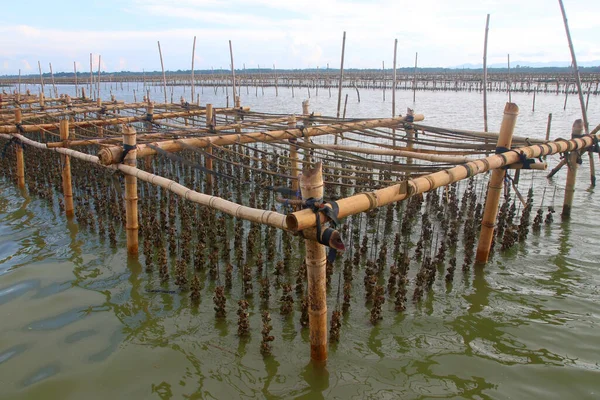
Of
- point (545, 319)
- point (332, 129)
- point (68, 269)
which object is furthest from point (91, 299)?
point (545, 319)

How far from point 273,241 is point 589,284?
450 centimetres

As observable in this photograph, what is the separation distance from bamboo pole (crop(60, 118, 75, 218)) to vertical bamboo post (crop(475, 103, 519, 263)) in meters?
7.00

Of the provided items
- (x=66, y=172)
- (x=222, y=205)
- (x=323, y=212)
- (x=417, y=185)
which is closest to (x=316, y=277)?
(x=323, y=212)

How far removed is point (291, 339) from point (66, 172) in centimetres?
589

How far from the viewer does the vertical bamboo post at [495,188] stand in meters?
5.76

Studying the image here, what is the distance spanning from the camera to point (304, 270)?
19.2 ft

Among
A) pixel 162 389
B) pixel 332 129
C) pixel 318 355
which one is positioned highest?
pixel 332 129

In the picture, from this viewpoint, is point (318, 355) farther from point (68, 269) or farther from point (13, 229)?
point (13, 229)

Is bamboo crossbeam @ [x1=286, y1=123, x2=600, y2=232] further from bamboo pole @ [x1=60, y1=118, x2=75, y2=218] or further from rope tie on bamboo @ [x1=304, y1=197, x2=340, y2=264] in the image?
bamboo pole @ [x1=60, y1=118, x2=75, y2=218]

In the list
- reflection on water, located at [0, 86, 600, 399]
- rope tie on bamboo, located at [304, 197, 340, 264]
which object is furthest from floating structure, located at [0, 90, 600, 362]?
reflection on water, located at [0, 86, 600, 399]

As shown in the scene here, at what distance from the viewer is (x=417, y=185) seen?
439 centimetres

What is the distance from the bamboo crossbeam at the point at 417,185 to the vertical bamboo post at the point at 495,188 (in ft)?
0.68

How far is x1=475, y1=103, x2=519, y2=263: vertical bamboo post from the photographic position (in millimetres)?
5762

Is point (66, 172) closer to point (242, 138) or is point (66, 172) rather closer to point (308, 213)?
point (242, 138)
